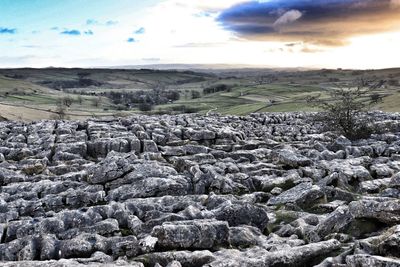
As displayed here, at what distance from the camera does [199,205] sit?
100ft

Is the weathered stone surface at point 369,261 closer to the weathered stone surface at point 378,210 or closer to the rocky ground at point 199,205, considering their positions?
the rocky ground at point 199,205

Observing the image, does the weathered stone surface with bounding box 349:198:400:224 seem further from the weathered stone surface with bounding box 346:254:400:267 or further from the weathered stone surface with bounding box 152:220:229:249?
the weathered stone surface with bounding box 152:220:229:249

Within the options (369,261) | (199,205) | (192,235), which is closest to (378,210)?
(369,261)

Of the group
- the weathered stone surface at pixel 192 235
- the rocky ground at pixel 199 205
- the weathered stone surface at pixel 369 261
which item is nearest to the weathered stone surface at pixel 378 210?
the rocky ground at pixel 199 205

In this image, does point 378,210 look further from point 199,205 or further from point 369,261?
point 199,205

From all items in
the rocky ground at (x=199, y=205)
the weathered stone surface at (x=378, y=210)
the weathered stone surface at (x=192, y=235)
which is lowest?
the rocky ground at (x=199, y=205)

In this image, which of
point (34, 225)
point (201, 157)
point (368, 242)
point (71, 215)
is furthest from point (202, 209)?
point (201, 157)

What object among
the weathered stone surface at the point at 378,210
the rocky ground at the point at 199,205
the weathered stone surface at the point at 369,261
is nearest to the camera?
the weathered stone surface at the point at 369,261

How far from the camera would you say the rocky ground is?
68.9 feet

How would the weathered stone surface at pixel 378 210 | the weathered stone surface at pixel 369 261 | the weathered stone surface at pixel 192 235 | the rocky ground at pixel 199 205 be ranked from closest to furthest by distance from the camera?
the weathered stone surface at pixel 369 261 → the rocky ground at pixel 199 205 → the weathered stone surface at pixel 192 235 → the weathered stone surface at pixel 378 210

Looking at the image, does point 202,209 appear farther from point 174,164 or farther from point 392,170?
point 392,170

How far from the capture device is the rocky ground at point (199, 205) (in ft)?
68.9

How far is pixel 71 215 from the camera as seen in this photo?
28188 mm

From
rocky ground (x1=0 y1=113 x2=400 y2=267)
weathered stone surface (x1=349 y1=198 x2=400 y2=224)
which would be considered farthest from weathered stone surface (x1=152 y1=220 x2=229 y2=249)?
weathered stone surface (x1=349 y1=198 x2=400 y2=224)
